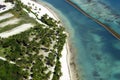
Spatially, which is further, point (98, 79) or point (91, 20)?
point (91, 20)

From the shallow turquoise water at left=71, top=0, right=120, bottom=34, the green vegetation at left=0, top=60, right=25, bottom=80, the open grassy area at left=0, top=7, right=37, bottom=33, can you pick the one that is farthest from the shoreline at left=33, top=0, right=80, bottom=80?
the shallow turquoise water at left=71, top=0, right=120, bottom=34

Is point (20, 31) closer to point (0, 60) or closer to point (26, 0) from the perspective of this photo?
point (0, 60)

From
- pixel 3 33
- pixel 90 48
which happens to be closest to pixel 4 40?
pixel 3 33

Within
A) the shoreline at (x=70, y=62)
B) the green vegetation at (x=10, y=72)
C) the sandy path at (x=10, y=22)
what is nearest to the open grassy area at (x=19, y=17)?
the sandy path at (x=10, y=22)

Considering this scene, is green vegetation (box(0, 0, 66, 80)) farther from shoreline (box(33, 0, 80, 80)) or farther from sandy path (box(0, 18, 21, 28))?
shoreline (box(33, 0, 80, 80))

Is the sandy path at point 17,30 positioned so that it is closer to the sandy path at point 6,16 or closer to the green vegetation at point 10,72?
the sandy path at point 6,16

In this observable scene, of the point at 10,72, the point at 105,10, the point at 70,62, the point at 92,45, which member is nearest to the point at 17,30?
the point at 70,62
